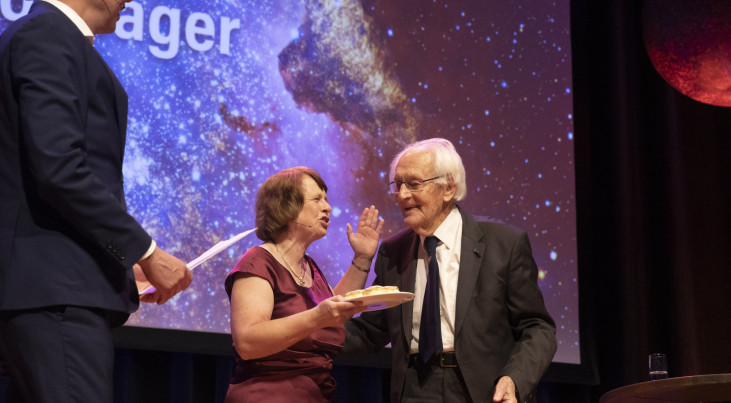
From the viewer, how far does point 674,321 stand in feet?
15.3

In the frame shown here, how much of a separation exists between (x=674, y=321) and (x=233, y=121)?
267 cm

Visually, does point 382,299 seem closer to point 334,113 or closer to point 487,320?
point 487,320

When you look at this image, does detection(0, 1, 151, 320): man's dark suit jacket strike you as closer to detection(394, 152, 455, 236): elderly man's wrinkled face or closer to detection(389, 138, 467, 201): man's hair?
detection(394, 152, 455, 236): elderly man's wrinkled face

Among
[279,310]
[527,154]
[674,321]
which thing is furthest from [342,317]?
[674,321]

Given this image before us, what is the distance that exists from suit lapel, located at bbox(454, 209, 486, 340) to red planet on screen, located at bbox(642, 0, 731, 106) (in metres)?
1.50

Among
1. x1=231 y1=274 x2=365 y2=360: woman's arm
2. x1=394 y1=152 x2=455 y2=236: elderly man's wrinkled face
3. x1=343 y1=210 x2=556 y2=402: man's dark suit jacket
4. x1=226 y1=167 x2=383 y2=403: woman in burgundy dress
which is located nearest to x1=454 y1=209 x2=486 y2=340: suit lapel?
x1=343 y1=210 x2=556 y2=402: man's dark suit jacket

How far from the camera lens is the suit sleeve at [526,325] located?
2.71m

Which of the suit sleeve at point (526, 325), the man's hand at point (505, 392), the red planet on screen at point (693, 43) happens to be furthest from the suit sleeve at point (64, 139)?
the red planet on screen at point (693, 43)

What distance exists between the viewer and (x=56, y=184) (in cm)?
167

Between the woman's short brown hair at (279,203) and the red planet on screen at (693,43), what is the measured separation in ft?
6.38

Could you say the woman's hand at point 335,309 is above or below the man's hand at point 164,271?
below

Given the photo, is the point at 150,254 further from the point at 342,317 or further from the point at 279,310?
the point at 279,310

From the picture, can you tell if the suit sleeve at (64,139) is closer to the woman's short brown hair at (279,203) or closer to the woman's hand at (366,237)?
the woman's short brown hair at (279,203)

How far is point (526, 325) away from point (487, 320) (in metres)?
0.15
